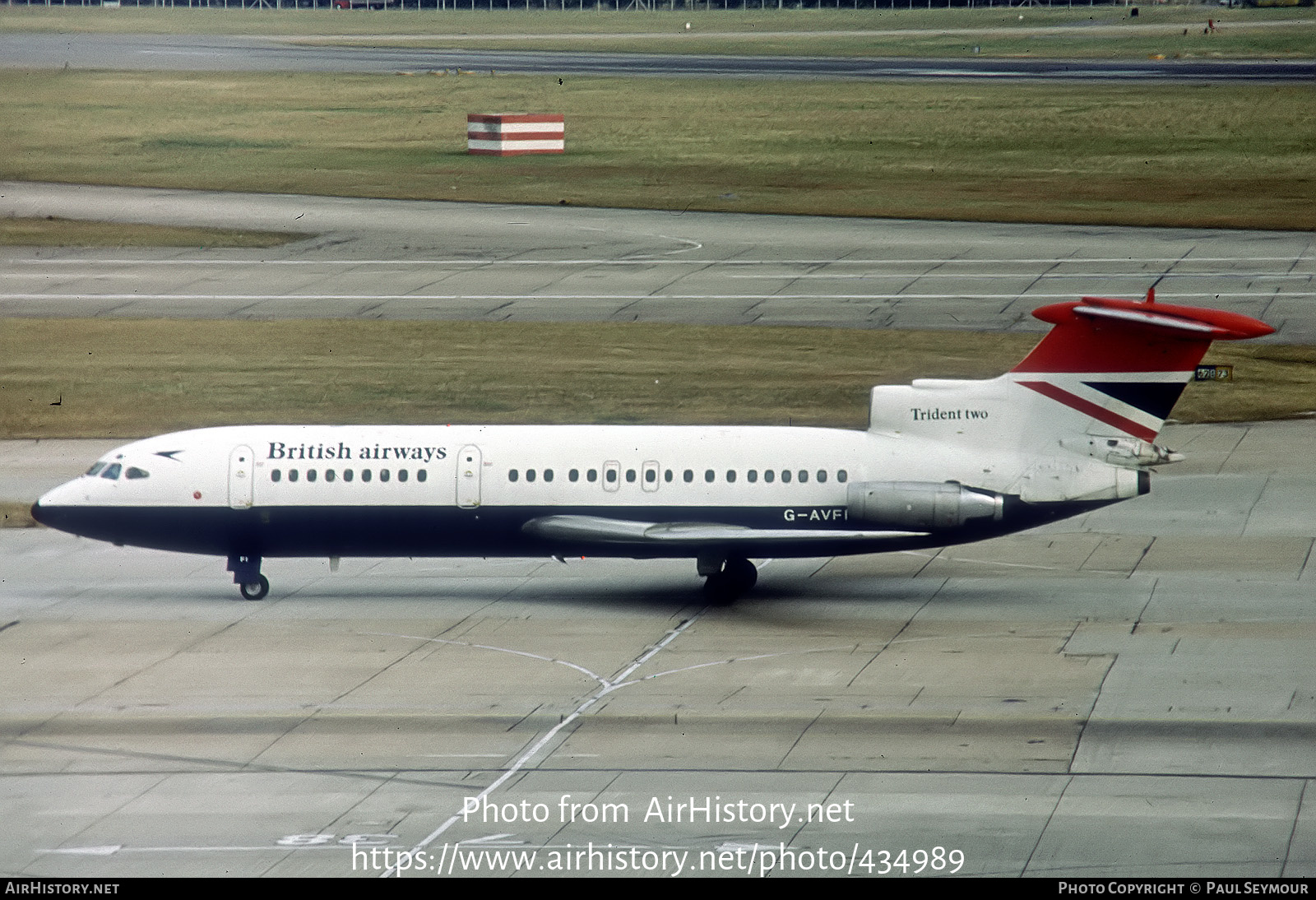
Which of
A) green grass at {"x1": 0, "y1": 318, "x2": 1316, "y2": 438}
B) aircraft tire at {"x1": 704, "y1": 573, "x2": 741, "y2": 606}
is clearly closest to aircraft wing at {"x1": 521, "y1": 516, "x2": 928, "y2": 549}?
aircraft tire at {"x1": 704, "y1": 573, "x2": 741, "y2": 606}

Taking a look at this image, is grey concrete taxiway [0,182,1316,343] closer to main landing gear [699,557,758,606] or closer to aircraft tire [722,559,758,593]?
aircraft tire [722,559,758,593]

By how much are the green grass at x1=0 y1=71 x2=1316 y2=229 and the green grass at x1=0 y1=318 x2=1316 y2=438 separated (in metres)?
23.1

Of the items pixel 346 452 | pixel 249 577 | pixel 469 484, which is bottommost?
pixel 249 577

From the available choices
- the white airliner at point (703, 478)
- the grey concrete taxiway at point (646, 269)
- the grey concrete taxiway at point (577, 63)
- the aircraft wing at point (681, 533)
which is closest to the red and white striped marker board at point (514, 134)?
the grey concrete taxiway at point (646, 269)

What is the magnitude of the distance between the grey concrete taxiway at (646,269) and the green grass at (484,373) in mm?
2262

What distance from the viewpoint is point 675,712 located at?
94.8ft

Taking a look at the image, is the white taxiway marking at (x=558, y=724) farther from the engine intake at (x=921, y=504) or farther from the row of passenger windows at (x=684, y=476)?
the engine intake at (x=921, y=504)

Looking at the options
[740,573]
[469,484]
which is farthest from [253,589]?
[740,573]

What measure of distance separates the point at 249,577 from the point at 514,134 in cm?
6154

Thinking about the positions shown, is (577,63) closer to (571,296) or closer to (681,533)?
(571,296)

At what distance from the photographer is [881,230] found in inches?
3022

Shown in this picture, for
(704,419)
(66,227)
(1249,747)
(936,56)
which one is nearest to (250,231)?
(66,227)

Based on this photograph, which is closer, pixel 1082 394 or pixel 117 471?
pixel 1082 394

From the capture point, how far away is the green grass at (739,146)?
83625 mm
